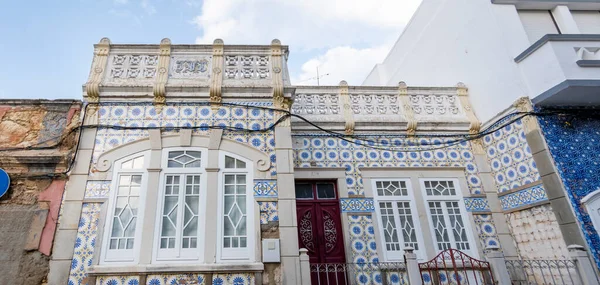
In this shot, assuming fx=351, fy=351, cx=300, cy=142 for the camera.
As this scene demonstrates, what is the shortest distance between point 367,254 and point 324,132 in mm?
2839

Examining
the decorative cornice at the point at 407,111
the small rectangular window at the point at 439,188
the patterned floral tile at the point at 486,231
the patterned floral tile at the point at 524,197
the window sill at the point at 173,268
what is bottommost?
the window sill at the point at 173,268

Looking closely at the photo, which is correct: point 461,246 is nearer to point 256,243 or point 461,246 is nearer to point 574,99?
point 574,99

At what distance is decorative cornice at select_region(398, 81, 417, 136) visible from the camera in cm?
837

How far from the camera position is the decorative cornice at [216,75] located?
6590mm

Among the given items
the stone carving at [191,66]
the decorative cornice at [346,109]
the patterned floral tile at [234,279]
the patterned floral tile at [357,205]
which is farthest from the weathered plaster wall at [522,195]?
the stone carving at [191,66]

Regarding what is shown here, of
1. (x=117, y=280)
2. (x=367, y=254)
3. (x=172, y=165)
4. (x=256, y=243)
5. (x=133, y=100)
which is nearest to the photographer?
(x=117, y=280)

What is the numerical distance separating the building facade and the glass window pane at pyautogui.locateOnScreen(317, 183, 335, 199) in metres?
0.02

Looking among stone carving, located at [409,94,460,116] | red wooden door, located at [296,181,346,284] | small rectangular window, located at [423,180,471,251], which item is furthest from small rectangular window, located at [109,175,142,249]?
stone carving, located at [409,94,460,116]

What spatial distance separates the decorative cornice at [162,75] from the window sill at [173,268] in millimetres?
2773

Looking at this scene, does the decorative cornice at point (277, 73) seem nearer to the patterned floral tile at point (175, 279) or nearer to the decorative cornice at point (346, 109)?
the decorative cornice at point (346, 109)

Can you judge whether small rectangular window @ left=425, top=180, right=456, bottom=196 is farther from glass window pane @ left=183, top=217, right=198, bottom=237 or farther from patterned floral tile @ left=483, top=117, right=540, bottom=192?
glass window pane @ left=183, top=217, right=198, bottom=237

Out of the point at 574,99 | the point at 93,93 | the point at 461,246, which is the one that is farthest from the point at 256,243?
the point at 574,99

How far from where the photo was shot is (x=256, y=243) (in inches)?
217

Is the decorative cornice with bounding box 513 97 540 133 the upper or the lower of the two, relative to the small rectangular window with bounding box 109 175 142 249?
upper
